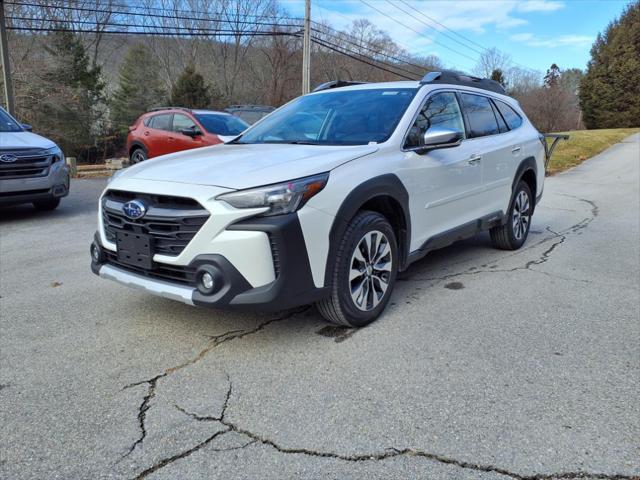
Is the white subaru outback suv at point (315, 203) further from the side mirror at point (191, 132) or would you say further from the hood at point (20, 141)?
the side mirror at point (191, 132)

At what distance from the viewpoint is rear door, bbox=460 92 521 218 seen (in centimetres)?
497

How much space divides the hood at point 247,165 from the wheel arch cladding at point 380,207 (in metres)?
0.23

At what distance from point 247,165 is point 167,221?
0.63m

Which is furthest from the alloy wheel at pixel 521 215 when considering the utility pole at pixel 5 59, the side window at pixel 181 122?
the utility pole at pixel 5 59

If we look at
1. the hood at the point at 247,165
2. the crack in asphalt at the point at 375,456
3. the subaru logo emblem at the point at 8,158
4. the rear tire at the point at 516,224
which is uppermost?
the hood at the point at 247,165

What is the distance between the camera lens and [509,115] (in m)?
5.88

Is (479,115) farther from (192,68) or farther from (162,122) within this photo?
(192,68)

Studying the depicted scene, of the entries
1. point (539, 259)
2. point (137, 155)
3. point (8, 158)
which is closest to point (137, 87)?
point (137, 155)

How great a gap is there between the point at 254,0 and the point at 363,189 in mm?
45461

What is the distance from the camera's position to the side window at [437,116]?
412 centimetres

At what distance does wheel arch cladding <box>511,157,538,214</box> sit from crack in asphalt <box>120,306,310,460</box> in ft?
10.0

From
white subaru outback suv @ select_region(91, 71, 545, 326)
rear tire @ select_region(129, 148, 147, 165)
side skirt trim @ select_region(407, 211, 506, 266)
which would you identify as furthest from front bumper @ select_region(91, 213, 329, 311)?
rear tire @ select_region(129, 148, 147, 165)

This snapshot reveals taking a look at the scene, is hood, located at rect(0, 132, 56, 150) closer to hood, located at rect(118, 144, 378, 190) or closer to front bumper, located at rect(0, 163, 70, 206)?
front bumper, located at rect(0, 163, 70, 206)

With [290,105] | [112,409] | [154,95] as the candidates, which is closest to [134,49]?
[154,95]
